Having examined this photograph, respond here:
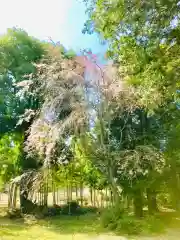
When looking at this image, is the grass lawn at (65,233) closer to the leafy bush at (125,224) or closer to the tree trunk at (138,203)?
the leafy bush at (125,224)

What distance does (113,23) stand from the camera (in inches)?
230

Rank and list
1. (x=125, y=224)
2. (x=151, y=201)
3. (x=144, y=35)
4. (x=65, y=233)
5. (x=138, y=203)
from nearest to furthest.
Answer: (x=144, y=35) → (x=125, y=224) → (x=65, y=233) → (x=138, y=203) → (x=151, y=201)

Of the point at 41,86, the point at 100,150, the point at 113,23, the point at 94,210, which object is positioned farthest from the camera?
the point at 94,210

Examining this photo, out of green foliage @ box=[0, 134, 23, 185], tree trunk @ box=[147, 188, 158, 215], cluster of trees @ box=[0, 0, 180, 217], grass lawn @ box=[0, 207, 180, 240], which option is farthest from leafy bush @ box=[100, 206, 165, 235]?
green foliage @ box=[0, 134, 23, 185]

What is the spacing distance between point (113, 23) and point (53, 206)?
11.9m

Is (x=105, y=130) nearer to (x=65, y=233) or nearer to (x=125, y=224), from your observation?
(x=125, y=224)

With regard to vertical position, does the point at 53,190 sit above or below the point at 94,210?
above

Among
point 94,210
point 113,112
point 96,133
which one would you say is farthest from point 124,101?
point 94,210

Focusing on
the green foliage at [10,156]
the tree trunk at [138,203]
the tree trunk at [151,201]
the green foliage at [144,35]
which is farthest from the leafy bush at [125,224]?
the green foliage at [10,156]

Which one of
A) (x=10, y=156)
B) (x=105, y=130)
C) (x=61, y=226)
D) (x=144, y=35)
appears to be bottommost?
(x=61, y=226)

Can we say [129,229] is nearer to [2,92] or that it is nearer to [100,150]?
[100,150]

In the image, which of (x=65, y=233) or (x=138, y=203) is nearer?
(x=65, y=233)

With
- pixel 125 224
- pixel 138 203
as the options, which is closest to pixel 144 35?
pixel 125 224

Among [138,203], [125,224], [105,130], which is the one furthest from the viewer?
[138,203]
